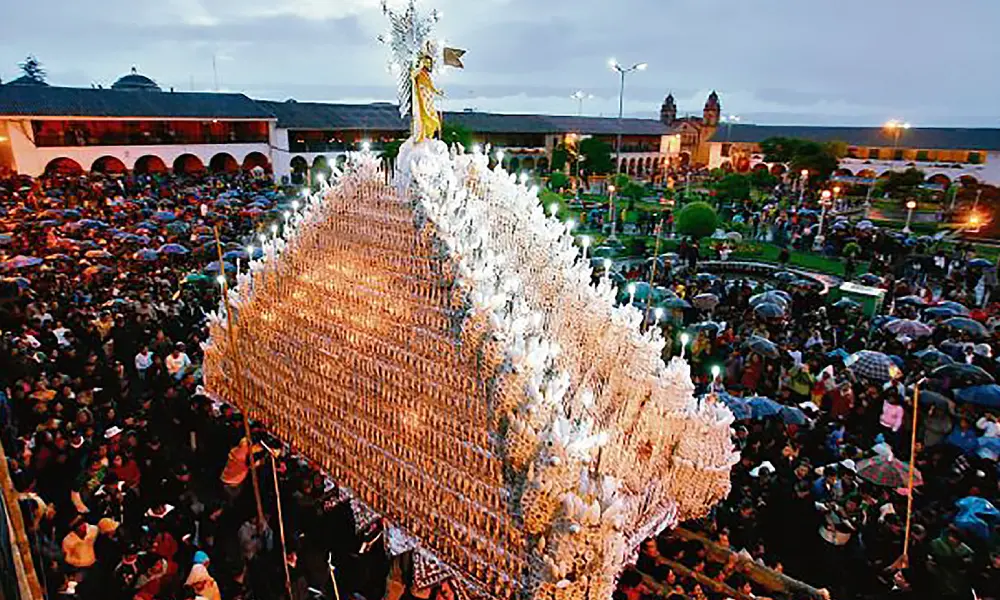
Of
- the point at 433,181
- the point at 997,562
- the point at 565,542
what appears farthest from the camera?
the point at 433,181

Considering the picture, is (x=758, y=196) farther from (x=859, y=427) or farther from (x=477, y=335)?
(x=477, y=335)

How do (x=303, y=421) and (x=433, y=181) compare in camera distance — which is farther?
(x=303, y=421)

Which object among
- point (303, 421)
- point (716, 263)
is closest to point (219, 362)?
point (303, 421)

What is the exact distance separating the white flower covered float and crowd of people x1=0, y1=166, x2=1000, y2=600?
2.36 feet

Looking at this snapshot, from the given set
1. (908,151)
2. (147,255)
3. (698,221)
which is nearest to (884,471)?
(698,221)

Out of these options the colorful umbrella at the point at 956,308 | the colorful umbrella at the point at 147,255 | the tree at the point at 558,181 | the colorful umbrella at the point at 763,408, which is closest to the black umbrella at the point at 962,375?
the colorful umbrella at the point at 763,408

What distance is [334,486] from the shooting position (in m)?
8.33

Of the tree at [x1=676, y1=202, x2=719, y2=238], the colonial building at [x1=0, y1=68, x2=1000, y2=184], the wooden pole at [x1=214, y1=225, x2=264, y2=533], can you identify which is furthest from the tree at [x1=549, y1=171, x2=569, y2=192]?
the wooden pole at [x1=214, y1=225, x2=264, y2=533]

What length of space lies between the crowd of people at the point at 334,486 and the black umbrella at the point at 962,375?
70mm

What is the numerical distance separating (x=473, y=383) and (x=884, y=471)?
576cm

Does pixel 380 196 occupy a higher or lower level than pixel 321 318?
higher

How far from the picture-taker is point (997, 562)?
677cm

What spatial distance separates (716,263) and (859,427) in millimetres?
13271

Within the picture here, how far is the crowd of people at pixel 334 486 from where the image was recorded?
6898 mm
